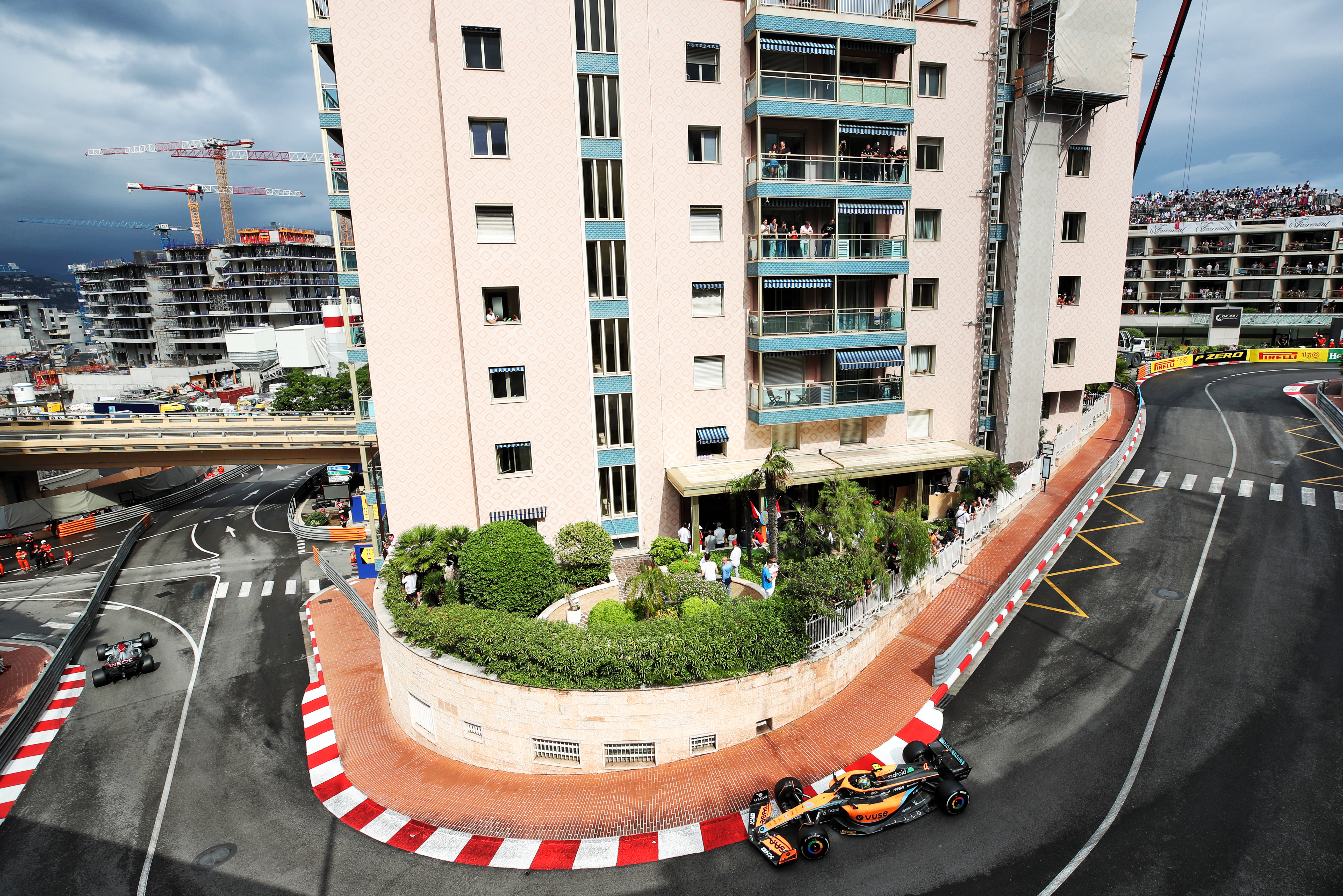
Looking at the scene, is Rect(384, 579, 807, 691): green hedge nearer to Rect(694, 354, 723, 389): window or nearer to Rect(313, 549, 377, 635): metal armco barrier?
Rect(313, 549, 377, 635): metal armco barrier

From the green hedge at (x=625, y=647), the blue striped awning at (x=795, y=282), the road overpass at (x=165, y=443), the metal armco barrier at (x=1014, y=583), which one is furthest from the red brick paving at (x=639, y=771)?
the road overpass at (x=165, y=443)

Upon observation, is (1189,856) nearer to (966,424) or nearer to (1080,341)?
(966,424)

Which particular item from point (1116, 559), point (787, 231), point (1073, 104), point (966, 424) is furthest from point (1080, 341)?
point (787, 231)

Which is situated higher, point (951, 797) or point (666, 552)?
point (666, 552)

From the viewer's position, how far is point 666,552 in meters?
25.0

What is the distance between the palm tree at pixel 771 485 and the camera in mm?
24266

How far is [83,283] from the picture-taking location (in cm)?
14300

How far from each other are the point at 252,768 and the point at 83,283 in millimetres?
175344

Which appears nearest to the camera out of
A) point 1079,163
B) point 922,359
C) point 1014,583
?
point 1014,583

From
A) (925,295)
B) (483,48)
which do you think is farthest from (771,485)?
(483,48)

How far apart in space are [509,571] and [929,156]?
2529 cm

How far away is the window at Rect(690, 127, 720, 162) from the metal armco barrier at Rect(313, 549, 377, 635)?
821 inches

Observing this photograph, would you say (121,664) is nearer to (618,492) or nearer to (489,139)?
(618,492)

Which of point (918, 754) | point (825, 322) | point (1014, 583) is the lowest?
point (918, 754)
